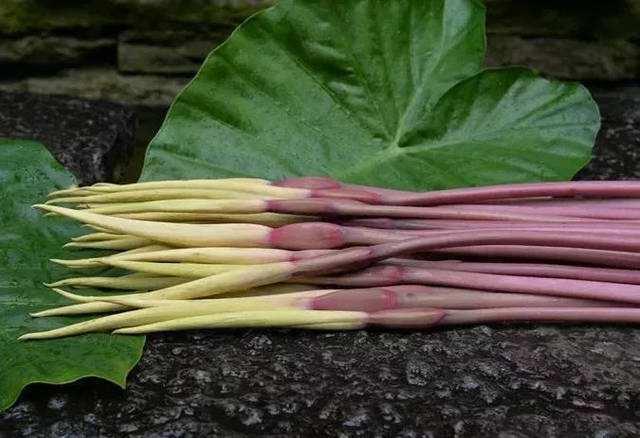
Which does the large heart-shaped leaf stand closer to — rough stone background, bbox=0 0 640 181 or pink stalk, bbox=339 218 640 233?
pink stalk, bbox=339 218 640 233

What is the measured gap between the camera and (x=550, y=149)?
1.51 metres

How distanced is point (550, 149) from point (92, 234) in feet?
2.35

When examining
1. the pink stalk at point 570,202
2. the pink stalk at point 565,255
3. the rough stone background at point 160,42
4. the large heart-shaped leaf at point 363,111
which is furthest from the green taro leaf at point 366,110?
the rough stone background at point 160,42

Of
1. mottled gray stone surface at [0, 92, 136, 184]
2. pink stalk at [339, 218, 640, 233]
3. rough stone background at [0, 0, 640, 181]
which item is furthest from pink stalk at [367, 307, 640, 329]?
rough stone background at [0, 0, 640, 181]

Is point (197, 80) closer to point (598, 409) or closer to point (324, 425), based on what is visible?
point (324, 425)

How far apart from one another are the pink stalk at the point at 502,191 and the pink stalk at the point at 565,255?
0.31 ft

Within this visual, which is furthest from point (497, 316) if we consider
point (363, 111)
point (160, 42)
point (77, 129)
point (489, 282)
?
point (160, 42)

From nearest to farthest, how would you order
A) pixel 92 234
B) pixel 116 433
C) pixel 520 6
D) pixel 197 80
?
pixel 116 433 → pixel 92 234 → pixel 197 80 → pixel 520 6

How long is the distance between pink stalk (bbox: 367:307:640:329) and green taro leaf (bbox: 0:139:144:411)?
0.95 feet

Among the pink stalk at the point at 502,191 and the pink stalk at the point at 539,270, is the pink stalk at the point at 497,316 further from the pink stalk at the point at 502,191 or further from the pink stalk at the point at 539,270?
the pink stalk at the point at 502,191

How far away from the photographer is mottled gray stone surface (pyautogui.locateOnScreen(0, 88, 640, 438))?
Answer: 96 cm

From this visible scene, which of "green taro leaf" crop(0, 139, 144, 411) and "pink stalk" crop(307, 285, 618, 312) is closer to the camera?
"green taro leaf" crop(0, 139, 144, 411)

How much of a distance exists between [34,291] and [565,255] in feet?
2.13

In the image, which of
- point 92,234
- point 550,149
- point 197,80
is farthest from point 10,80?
point 550,149
